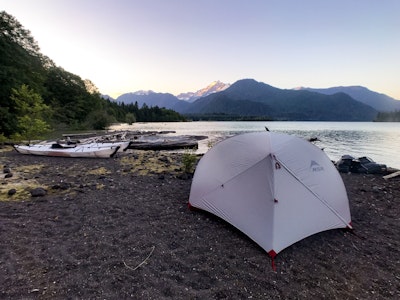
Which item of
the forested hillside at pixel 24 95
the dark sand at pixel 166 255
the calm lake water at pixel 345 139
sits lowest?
the calm lake water at pixel 345 139

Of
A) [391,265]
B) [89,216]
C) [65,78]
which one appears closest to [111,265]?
[89,216]

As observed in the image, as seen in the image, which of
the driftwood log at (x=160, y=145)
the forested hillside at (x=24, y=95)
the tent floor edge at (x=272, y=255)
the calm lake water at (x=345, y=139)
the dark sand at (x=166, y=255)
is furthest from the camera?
the driftwood log at (x=160, y=145)

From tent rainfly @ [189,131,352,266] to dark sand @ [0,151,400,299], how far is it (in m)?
0.32

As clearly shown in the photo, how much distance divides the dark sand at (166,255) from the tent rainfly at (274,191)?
0.32 meters

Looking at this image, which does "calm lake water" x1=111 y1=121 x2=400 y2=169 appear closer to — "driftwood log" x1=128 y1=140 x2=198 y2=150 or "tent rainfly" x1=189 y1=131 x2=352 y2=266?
"driftwood log" x1=128 y1=140 x2=198 y2=150

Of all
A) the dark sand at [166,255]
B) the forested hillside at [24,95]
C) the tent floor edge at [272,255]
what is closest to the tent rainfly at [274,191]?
the tent floor edge at [272,255]

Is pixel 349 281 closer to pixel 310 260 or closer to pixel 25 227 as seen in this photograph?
pixel 310 260

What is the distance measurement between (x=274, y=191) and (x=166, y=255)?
2.76 m

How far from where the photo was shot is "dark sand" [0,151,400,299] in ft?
13.2

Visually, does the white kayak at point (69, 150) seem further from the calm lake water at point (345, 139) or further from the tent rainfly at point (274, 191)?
the tent rainfly at point (274, 191)

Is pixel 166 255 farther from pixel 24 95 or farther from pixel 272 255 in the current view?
pixel 24 95

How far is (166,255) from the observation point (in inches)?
197

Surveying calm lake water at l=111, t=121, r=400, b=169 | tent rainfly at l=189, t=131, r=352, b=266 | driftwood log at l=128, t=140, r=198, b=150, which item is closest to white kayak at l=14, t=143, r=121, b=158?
calm lake water at l=111, t=121, r=400, b=169

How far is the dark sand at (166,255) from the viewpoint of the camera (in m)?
4.01
